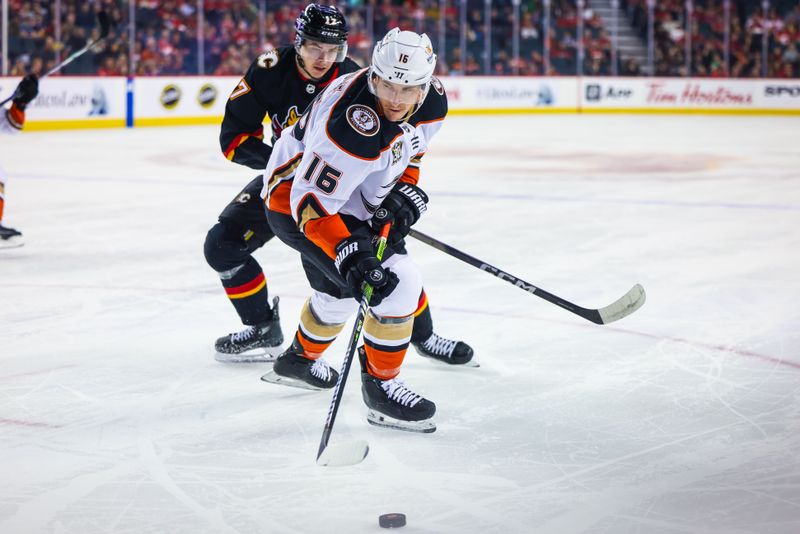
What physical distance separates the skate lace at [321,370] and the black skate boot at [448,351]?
0.42m

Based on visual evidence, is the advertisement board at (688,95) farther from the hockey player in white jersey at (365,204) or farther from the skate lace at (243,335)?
the hockey player in white jersey at (365,204)

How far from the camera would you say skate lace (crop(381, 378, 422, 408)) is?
296cm

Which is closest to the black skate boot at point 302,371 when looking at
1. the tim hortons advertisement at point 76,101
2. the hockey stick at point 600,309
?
the hockey stick at point 600,309

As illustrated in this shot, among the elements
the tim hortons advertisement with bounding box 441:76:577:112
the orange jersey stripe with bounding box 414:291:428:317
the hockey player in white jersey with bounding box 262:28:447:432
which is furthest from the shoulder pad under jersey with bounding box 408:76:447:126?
the tim hortons advertisement with bounding box 441:76:577:112

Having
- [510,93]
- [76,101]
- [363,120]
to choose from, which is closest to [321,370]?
[363,120]

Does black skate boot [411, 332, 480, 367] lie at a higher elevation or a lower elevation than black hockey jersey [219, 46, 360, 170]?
lower

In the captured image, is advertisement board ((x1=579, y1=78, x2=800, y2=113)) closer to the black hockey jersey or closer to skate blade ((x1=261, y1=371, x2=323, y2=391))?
the black hockey jersey

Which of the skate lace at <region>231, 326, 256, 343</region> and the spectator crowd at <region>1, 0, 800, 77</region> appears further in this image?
the spectator crowd at <region>1, 0, 800, 77</region>

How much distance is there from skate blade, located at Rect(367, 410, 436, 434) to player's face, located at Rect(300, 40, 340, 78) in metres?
1.17

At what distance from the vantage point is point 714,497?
2412 mm

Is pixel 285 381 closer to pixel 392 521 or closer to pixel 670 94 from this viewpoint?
pixel 392 521

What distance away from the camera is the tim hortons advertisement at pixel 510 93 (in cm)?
1923

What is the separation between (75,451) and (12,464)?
0.53ft

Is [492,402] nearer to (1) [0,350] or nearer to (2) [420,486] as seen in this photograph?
(2) [420,486]
